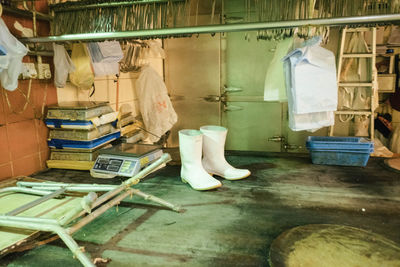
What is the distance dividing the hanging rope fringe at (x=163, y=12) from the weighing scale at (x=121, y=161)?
102 centimetres

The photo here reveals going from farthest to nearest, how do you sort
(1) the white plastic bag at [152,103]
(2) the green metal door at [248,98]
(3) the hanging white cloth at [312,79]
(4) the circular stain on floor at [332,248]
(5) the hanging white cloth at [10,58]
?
(2) the green metal door at [248,98]
(1) the white plastic bag at [152,103]
(3) the hanging white cloth at [312,79]
(5) the hanging white cloth at [10,58]
(4) the circular stain on floor at [332,248]

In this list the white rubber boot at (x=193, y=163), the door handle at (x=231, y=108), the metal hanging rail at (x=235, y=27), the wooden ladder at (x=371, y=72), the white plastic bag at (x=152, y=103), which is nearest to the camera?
the metal hanging rail at (x=235, y=27)

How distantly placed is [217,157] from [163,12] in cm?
131

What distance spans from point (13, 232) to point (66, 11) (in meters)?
1.77

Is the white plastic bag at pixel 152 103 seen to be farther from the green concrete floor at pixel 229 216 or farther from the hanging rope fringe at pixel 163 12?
the hanging rope fringe at pixel 163 12

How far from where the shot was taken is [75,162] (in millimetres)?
2799

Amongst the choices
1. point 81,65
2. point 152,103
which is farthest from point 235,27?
point 152,103

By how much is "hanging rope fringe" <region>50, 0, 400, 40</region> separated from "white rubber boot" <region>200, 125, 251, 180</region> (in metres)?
0.93

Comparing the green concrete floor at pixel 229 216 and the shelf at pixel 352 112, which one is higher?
the shelf at pixel 352 112

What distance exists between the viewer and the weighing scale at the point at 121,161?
252 cm

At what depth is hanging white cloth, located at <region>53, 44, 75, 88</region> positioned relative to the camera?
249cm

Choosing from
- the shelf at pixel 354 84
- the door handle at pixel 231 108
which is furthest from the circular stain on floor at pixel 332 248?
the door handle at pixel 231 108

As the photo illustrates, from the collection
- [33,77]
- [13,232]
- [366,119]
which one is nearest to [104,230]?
[13,232]

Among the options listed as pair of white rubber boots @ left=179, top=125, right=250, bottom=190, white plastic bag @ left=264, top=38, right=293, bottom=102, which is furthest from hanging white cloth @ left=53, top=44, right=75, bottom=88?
white plastic bag @ left=264, top=38, right=293, bottom=102
